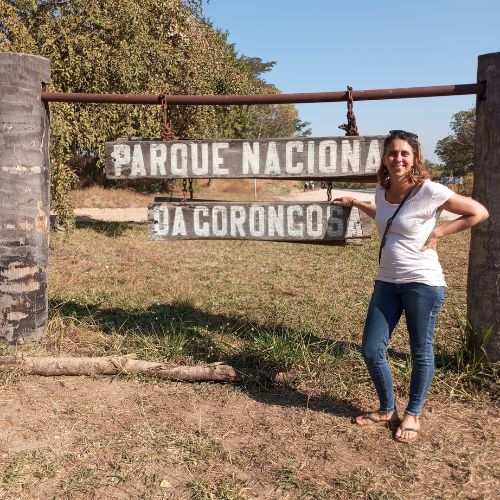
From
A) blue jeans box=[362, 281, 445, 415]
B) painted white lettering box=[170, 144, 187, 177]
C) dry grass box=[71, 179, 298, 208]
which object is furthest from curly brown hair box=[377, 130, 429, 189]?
dry grass box=[71, 179, 298, 208]

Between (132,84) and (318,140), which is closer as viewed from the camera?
(318,140)

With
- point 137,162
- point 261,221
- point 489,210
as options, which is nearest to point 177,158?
point 137,162

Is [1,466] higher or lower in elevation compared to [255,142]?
lower

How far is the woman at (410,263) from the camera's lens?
287cm

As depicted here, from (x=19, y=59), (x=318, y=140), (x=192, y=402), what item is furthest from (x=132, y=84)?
(x=192, y=402)

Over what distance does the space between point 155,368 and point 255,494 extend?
4.78 feet

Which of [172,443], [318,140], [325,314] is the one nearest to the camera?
[172,443]

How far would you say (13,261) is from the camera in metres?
3.92

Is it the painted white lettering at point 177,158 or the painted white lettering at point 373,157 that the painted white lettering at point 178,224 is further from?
the painted white lettering at point 373,157

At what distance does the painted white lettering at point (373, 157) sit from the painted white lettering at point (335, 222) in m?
0.34

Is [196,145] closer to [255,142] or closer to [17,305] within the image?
[255,142]

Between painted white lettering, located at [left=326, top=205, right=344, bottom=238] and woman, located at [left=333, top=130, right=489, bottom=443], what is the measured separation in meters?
0.68

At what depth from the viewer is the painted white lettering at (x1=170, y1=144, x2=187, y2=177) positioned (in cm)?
380

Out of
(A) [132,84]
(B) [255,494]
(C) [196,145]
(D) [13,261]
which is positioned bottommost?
(B) [255,494]
